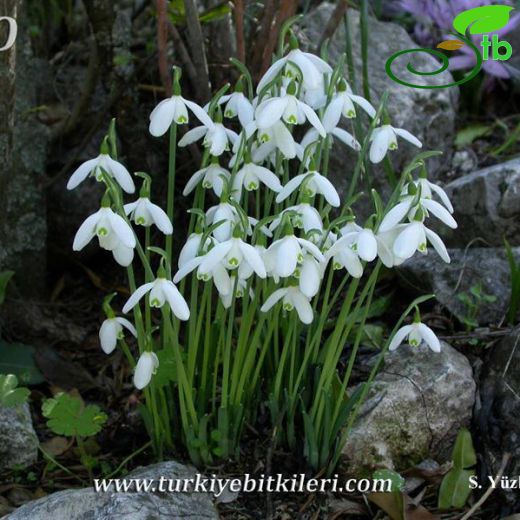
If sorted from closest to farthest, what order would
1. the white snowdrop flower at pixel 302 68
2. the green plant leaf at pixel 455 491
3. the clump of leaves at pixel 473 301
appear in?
the white snowdrop flower at pixel 302 68
the green plant leaf at pixel 455 491
the clump of leaves at pixel 473 301

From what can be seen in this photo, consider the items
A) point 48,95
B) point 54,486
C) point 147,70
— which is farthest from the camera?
point 48,95

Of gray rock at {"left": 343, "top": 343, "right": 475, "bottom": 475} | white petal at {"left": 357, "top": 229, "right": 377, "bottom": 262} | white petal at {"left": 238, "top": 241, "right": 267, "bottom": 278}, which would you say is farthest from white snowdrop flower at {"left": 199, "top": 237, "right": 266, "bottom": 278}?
gray rock at {"left": 343, "top": 343, "right": 475, "bottom": 475}

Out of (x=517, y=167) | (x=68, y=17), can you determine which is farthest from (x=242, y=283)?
(x=68, y=17)

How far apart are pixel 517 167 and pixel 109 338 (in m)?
1.49

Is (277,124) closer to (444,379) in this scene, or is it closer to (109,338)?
(109,338)

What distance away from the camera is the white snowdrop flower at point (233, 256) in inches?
73.3

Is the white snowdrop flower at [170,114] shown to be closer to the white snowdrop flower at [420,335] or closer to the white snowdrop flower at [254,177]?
the white snowdrop flower at [254,177]

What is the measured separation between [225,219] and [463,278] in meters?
1.12

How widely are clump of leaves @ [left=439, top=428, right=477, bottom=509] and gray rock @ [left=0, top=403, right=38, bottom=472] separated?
1.06 m

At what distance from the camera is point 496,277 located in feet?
9.30

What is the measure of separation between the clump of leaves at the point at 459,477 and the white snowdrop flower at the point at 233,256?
815 mm

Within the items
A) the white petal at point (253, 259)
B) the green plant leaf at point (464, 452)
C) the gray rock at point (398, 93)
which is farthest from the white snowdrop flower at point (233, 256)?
the gray rock at point (398, 93)

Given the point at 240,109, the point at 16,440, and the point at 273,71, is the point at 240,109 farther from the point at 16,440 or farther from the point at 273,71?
the point at 16,440

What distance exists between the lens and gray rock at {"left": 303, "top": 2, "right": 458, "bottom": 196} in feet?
10.2
